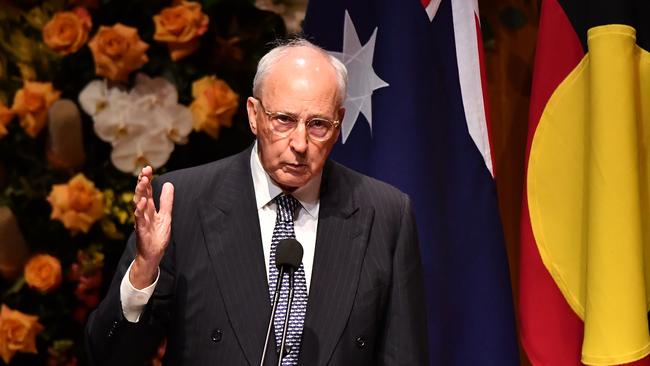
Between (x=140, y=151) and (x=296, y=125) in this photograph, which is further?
(x=140, y=151)

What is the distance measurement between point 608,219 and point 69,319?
182 cm

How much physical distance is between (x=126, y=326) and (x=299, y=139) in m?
0.53

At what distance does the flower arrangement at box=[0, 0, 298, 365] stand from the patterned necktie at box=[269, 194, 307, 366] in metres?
1.14

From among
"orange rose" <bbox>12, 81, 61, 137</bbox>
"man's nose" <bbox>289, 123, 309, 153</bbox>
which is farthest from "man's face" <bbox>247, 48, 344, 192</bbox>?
"orange rose" <bbox>12, 81, 61, 137</bbox>

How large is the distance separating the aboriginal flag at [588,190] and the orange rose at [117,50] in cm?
125

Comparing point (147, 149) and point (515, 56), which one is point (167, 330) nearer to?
point (147, 149)

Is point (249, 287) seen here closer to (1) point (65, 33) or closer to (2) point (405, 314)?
(2) point (405, 314)

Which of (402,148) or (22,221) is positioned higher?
(402,148)

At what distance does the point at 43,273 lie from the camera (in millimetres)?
3480

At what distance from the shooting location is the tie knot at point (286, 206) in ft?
8.13

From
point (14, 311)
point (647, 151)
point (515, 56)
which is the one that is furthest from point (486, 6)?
point (14, 311)

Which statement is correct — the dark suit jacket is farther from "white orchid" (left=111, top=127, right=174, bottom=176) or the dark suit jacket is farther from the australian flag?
"white orchid" (left=111, top=127, right=174, bottom=176)

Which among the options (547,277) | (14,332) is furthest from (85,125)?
(547,277)

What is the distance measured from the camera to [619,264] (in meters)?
2.71
